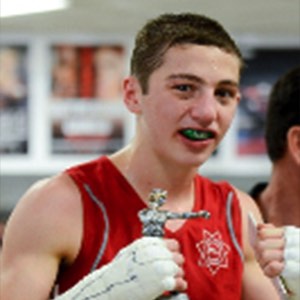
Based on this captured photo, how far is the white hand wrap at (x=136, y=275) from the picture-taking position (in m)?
1.55

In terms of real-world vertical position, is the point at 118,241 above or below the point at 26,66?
below

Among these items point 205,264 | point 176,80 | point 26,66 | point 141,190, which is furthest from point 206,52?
point 26,66

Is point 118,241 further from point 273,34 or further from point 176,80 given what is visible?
point 273,34

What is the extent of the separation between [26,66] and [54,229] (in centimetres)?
412

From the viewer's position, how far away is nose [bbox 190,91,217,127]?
5.70 ft

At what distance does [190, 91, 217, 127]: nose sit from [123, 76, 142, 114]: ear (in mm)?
157

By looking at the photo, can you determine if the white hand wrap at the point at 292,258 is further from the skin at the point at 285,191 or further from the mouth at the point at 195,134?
the skin at the point at 285,191

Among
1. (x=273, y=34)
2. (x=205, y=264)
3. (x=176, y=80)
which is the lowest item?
(x=205, y=264)

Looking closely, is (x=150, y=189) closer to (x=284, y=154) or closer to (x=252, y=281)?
(x=252, y=281)

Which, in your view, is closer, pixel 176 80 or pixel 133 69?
pixel 176 80

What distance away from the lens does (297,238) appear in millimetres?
1740

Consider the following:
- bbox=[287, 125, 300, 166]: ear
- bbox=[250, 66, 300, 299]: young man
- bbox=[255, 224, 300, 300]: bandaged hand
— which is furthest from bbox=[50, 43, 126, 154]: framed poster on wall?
bbox=[255, 224, 300, 300]: bandaged hand

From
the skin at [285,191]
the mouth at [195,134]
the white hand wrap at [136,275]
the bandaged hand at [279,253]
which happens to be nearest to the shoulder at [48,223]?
the white hand wrap at [136,275]

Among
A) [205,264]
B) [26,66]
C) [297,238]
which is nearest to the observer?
[297,238]
